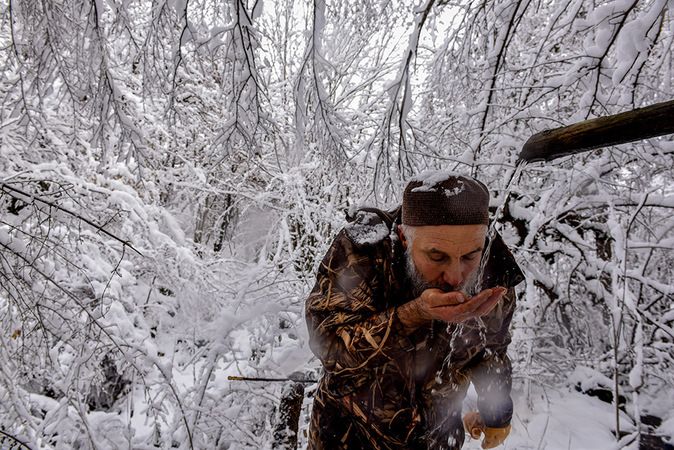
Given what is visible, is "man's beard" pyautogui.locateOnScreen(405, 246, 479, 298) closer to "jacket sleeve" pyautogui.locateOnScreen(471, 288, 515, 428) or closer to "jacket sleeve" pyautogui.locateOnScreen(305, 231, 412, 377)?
"jacket sleeve" pyautogui.locateOnScreen(305, 231, 412, 377)

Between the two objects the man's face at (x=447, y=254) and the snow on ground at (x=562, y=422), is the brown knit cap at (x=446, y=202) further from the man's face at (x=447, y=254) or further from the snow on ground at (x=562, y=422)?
the snow on ground at (x=562, y=422)

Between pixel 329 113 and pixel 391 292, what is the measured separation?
1204mm

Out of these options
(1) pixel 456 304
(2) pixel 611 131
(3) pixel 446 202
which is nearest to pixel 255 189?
(3) pixel 446 202

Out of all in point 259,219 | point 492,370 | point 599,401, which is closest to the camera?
point 492,370

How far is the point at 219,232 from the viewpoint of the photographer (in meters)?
9.31

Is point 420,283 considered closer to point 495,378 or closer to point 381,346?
point 381,346

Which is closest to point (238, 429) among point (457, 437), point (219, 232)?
point (457, 437)

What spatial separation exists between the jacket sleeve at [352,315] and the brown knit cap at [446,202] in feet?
0.66

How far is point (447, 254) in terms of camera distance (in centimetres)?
145

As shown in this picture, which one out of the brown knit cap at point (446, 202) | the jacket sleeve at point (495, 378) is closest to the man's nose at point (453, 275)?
the brown knit cap at point (446, 202)

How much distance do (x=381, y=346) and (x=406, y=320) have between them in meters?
0.12

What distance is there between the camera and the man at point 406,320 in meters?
1.43

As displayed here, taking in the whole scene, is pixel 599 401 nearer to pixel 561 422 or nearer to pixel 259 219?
pixel 561 422

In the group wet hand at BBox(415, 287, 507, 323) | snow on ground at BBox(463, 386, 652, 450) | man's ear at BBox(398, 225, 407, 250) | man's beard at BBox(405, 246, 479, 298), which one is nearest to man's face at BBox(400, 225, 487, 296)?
man's beard at BBox(405, 246, 479, 298)
